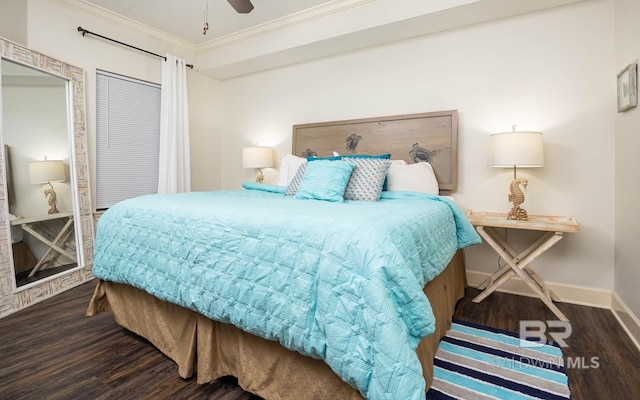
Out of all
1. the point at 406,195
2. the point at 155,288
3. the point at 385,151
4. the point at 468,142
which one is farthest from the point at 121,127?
the point at 468,142

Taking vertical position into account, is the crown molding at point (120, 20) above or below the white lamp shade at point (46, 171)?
above

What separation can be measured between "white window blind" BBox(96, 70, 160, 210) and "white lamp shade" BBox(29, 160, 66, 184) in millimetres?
418

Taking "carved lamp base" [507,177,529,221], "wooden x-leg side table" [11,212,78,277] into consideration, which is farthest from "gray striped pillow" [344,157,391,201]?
"wooden x-leg side table" [11,212,78,277]

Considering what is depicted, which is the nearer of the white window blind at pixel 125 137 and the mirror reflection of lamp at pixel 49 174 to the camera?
the mirror reflection of lamp at pixel 49 174

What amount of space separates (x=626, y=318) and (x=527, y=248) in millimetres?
660

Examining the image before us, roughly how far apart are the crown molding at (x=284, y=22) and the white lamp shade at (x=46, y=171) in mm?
2135

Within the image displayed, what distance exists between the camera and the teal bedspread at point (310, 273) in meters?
1.06

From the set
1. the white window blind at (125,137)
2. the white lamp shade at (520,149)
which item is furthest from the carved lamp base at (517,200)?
the white window blind at (125,137)

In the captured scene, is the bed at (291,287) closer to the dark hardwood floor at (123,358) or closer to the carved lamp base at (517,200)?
the dark hardwood floor at (123,358)

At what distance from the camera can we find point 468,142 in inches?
114

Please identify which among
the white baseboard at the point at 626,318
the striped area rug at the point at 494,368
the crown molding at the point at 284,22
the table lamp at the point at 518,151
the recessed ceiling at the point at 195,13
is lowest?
the striped area rug at the point at 494,368

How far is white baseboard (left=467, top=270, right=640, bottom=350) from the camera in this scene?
1.99 m

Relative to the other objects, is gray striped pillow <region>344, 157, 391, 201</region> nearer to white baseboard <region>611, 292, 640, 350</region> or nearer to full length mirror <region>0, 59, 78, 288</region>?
white baseboard <region>611, 292, 640, 350</region>

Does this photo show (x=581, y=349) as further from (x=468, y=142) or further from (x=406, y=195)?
(x=468, y=142)
